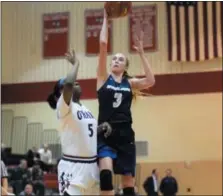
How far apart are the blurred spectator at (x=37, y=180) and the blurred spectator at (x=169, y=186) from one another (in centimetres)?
395

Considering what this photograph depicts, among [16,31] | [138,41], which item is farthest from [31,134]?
[138,41]

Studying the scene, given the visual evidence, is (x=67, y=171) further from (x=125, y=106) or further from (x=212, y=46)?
(x=212, y=46)

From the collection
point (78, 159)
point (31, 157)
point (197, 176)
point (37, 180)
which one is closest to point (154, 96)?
point (197, 176)

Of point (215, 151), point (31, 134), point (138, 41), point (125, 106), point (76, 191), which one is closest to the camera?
point (76, 191)

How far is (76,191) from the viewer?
4.62 meters

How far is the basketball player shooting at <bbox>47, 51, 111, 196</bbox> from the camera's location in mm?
4625

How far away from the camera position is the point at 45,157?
703 inches

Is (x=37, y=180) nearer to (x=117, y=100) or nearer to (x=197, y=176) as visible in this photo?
(x=197, y=176)

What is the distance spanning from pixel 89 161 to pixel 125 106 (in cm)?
63

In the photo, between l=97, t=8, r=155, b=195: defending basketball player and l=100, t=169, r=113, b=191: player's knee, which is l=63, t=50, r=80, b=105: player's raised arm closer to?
l=97, t=8, r=155, b=195: defending basketball player

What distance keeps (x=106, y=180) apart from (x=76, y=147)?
1.29 feet

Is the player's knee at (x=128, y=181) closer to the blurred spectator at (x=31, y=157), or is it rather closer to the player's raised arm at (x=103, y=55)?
the player's raised arm at (x=103, y=55)

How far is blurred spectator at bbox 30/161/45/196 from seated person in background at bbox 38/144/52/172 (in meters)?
0.41

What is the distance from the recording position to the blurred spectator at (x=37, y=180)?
14.3m
